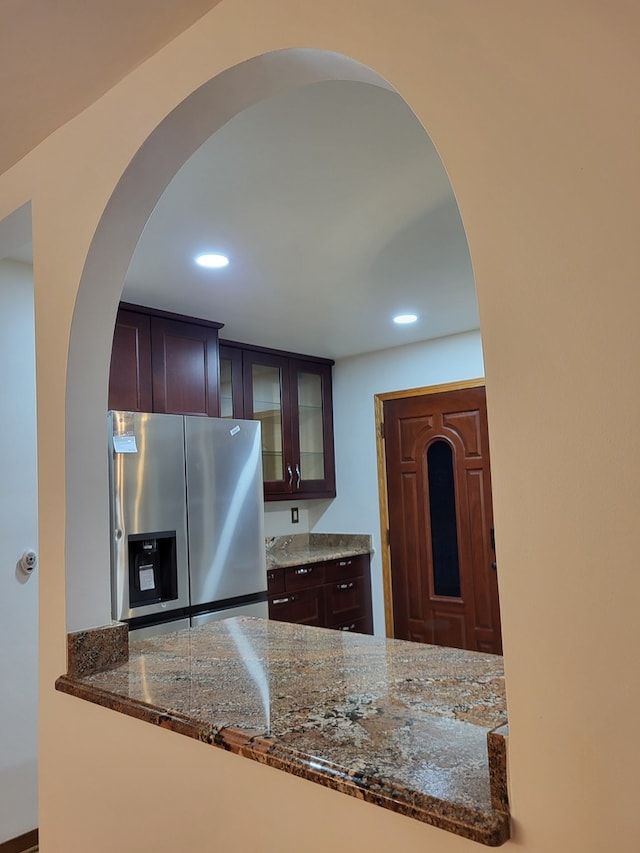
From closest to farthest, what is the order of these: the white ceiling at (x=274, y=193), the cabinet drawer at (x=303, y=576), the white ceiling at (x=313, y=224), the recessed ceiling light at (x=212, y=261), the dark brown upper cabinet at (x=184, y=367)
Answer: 1. the white ceiling at (x=274, y=193)
2. the white ceiling at (x=313, y=224)
3. the recessed ceiling light at (x=212, y=261)
4. the dark brown upper cabinet at (x=184, y=367)
5. the cabinet drawer at (x=303, y=576)

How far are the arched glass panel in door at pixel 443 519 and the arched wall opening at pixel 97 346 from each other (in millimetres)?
2867

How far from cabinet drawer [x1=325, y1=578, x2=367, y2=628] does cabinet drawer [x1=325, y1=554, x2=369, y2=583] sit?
3 cm

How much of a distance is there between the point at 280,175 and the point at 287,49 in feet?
2.66

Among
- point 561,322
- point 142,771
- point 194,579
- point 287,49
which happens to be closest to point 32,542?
point 194,579

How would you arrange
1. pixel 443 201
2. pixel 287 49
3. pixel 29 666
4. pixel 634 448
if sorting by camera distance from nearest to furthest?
pixel 634 448 → pixel 287 49 → pixel 443 201 → pixel 29 666

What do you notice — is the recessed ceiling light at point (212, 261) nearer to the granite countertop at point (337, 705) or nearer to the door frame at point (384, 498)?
the granite countertop at point (337, 705)

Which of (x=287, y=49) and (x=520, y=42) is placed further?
(x=287, y=49)

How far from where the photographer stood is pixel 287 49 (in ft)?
3.53

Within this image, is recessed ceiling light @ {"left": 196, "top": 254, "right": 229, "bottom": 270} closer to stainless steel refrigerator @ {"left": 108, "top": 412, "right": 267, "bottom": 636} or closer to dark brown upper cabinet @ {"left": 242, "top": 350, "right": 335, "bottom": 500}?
stainless steel refrigerator @ {"left": 108, "top": 412, "right": 267, "bottom": 636}

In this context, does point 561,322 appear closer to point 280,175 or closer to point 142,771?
point 142,771

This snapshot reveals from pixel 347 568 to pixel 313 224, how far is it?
8.66ft

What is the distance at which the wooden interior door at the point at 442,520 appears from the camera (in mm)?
3883

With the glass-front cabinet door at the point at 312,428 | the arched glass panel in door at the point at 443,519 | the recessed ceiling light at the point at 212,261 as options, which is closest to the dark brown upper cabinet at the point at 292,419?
the glass-front cabinet door at the point at 312,428

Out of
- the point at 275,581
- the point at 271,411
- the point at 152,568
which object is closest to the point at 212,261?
the point at 152,568
